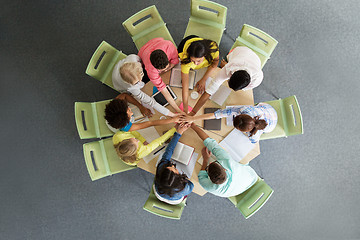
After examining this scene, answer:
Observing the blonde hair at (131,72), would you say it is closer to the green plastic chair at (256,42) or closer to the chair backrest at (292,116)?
the green plastic chair at (256,42)

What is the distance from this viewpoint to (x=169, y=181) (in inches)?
69.4

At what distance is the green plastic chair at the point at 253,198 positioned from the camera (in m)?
2.09

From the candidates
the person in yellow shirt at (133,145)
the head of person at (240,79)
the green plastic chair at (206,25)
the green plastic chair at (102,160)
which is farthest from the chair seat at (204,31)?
the green plastic chair at (102,160)

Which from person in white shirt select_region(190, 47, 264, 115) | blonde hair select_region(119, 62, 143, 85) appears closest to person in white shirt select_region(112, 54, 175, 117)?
blonde hair select_region(119, 62, 143, 85)

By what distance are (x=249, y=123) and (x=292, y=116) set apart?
2.18 ft

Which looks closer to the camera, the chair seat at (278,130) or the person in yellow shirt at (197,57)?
the person in yellow shirt at (197,57)

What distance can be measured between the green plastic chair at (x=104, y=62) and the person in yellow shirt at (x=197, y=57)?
67 centimetres

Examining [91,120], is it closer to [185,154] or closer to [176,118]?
[176,118]

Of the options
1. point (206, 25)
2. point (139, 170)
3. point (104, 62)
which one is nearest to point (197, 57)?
point (206, 25)

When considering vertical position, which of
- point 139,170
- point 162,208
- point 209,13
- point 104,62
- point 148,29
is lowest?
point 139,170

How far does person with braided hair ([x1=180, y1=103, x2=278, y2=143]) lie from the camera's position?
6.21ft

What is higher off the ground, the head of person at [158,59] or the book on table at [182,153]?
the head of person at [158,59]

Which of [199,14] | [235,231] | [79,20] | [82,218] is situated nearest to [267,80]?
[199,14]

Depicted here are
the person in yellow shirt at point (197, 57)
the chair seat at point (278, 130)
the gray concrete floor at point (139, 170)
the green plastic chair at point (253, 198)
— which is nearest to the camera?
the person in yellow shirt at point (197, 57)
